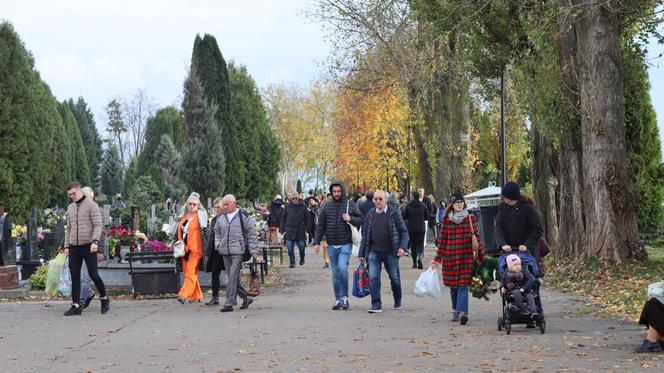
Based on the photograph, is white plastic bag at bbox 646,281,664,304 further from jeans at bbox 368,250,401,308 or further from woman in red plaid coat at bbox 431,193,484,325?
jeans at bbox 368,250,401,308

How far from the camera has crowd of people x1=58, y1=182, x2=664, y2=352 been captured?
13734mm

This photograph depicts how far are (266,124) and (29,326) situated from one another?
66.8 metres

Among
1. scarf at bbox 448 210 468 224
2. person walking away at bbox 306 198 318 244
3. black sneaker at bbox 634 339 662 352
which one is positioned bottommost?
black sneaker at bbox 634 339 662 352

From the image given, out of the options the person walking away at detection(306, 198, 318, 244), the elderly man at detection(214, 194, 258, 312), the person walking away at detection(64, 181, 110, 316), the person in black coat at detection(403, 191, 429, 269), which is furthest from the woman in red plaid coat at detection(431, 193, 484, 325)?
the person walking away at detection(306, 198, 318, 244)

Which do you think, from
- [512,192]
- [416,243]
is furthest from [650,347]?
[416,243]

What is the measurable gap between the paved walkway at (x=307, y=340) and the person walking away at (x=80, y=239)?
1.41ft

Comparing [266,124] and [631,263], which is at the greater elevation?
[266,124]

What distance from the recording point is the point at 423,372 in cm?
1002

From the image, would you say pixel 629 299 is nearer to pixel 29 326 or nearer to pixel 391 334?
pixel 391 334

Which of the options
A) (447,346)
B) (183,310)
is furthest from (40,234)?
(447,346)

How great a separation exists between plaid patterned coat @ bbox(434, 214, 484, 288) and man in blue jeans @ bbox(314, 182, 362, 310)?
257cm

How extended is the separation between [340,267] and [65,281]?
4.36 m

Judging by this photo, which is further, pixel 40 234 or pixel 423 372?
pixel 40 234

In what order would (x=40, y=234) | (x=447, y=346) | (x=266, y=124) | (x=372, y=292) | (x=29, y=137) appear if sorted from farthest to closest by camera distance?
(x=266, y=124) → (x=29, y=137) → (x=40, y=234) → (x=372, y=292) → (x=447, y=346)
